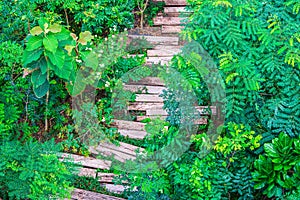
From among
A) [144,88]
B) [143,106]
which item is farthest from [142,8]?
[143,106]

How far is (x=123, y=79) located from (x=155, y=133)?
1392mm

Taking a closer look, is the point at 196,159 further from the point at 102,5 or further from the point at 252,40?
the point at 102,5

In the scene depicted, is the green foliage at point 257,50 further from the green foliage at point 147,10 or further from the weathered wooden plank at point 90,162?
the green foliage at point 147,10

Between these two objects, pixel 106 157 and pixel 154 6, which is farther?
pixel 154 6

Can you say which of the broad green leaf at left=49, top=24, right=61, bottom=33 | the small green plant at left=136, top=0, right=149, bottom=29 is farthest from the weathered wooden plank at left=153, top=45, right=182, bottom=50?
the broad green leaf at left=49, top=24, right=61, bottom=33

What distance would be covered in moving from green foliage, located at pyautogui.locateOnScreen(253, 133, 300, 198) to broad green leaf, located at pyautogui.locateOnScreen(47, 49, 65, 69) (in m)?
1.98

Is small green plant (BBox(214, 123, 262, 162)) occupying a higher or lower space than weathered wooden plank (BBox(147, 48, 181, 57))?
lower

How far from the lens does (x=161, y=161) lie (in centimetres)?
421

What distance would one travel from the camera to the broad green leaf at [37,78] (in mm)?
4535

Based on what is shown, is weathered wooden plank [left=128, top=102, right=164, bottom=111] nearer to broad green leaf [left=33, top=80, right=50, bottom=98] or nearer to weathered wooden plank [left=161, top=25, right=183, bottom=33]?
broad green leaf [left=33, top=80, right=50, bottom=98]

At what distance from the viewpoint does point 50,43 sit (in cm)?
423

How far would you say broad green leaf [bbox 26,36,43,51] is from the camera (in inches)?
166

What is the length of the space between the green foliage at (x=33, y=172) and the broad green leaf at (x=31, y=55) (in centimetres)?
78

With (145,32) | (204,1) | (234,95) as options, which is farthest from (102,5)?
(234,95)
